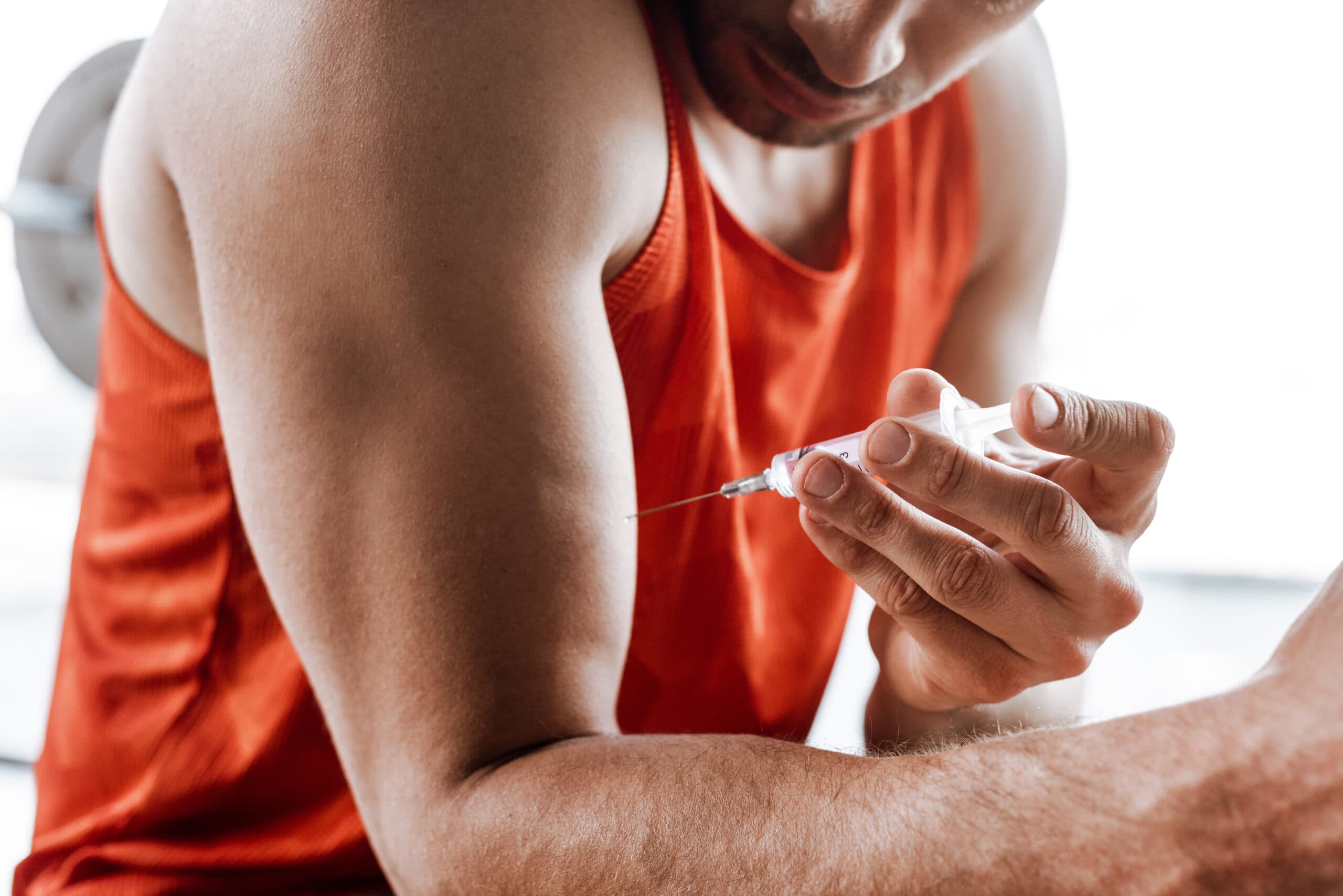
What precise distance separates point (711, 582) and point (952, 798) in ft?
1.59

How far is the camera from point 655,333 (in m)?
0.75

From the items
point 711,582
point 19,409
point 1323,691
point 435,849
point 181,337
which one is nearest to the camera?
point 1323,691

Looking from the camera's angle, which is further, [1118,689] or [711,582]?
[1118,689]

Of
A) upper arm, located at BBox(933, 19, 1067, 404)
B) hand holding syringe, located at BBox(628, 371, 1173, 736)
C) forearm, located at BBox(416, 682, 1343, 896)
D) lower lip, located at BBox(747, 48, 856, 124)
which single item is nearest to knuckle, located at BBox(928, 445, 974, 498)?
hand holding syringe, located at BBox(628, 371, 1173, 736)

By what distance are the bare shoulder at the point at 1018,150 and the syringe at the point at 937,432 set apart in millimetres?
569

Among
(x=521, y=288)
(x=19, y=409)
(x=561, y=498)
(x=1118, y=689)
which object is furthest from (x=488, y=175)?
(x=19, y=409)

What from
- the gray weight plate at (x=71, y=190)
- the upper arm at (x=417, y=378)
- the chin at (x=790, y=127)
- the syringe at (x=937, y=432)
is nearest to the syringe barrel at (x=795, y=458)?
the syringe at (x=937, y=432)

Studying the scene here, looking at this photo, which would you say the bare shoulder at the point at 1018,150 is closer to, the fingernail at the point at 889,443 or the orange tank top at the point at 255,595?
the orange tank top at the point at 255,595

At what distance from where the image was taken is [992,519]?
0.51 meters

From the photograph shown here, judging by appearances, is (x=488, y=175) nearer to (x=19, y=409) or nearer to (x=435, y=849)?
(x=435, y=849)

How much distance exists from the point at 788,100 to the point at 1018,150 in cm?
41

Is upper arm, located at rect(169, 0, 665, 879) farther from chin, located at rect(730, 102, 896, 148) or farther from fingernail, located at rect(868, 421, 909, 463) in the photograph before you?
chin, located at rect(730, 102, 896, 148)

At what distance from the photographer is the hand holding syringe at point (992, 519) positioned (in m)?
0.50

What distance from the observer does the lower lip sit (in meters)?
0.82
